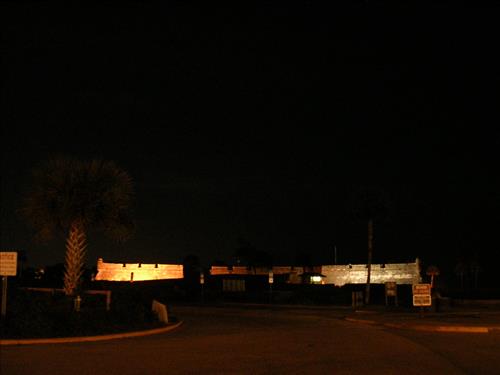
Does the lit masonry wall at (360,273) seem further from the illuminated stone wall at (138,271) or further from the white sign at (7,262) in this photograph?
the white sign at (7,262)

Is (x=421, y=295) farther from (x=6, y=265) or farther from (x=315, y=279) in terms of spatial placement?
(x=315, y=279)

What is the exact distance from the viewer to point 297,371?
15.1m

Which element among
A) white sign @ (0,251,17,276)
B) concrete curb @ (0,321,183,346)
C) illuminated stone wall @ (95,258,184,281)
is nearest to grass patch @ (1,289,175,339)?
concrete curb @ (0,321,183,346)

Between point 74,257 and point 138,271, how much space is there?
53555 mm

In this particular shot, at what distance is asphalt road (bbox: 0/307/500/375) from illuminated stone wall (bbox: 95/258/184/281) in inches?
2229

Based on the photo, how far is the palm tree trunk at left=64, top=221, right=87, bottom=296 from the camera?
28156mm

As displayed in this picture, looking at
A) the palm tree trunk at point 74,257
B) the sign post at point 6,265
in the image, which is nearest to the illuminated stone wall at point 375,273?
the palm tree trunk at point 74,257

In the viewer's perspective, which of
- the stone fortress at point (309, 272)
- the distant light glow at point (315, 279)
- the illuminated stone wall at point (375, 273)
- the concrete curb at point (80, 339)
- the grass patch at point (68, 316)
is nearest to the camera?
the concrete curb at point (80, 339)

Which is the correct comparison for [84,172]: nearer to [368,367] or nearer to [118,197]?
[118,197]

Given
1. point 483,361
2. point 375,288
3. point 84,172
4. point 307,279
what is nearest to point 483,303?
point 375,288

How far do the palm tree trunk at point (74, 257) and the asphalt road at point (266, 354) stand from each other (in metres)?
5.33

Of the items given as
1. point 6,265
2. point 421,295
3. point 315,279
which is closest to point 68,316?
point 6,265

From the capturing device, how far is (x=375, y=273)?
7369 centimetres

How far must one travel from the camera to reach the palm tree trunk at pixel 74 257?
28.2m
